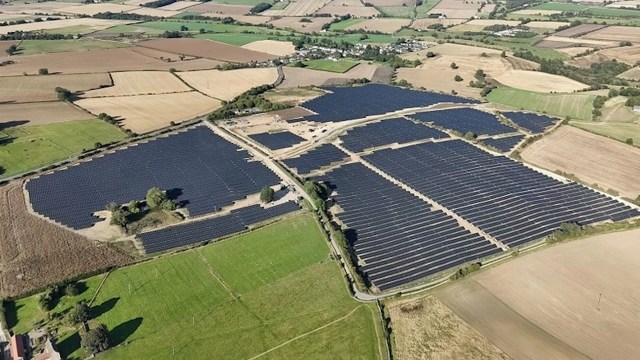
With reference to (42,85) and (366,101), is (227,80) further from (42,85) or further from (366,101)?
(42,85)

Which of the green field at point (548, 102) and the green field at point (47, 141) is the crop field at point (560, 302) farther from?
the green field at point (47, 141)

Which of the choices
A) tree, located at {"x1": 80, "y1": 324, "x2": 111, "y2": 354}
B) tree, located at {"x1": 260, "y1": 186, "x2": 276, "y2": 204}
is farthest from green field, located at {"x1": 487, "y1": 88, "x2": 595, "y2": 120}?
tree, located at {"x1": 80, "y1": 324, "x2": 111, "y2": 354}

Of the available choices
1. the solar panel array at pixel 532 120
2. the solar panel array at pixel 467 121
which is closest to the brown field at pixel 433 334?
the solar panel array at pixel 467 121

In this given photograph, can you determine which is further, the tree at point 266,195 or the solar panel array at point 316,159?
the solar panel array at point 316,159

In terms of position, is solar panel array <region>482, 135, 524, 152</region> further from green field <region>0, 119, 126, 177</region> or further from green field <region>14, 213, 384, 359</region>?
green field <region>0, 119, 126, 177</region>

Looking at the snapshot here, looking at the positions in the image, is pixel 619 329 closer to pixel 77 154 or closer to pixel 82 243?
pixel 82 243

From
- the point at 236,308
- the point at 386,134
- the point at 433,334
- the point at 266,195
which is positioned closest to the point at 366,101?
the point at 386,134
